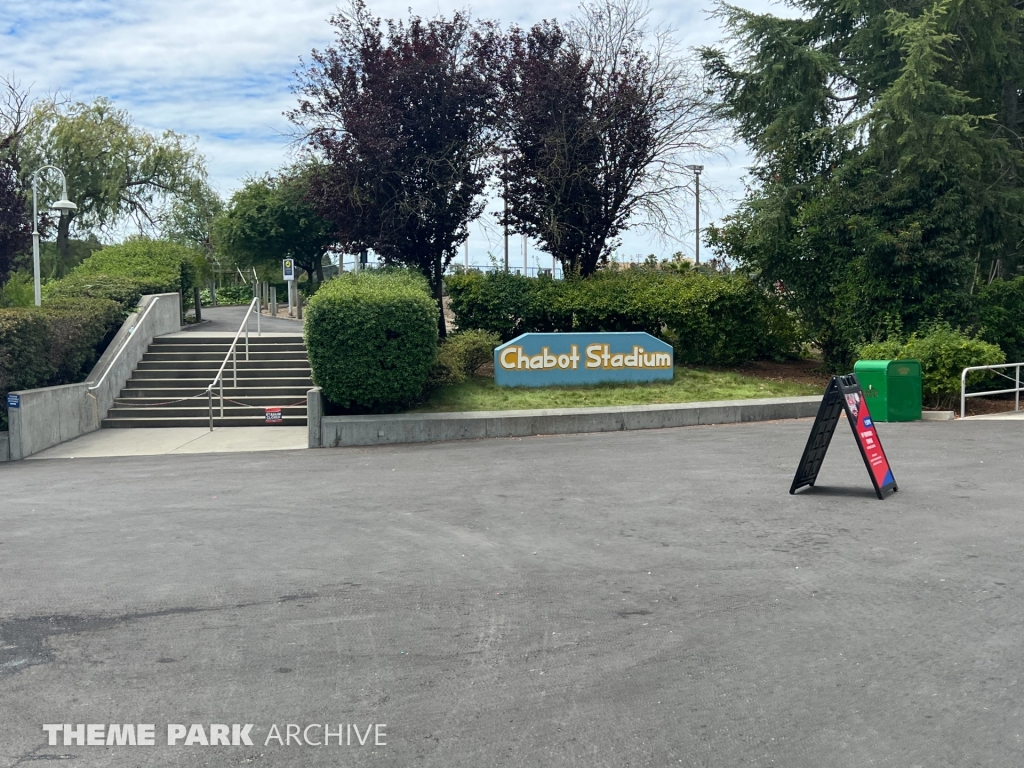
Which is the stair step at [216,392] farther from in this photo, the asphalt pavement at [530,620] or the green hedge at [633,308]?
the asphalt pavement at [530,620]

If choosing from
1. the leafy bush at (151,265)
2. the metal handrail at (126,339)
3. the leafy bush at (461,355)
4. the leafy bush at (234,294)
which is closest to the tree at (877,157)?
the leafy bush at (461,355)

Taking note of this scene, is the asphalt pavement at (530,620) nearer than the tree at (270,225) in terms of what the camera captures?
Yes

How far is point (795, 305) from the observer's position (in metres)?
20.7

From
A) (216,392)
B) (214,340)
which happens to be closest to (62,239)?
(214,340)

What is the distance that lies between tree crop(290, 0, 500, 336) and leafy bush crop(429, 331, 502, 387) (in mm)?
2968

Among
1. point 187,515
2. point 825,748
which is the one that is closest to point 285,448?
point 187,515

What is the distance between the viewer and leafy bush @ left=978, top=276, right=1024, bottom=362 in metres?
20.0

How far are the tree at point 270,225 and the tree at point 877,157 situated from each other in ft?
56.1

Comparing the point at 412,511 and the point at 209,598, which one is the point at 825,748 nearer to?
the point at 209,598

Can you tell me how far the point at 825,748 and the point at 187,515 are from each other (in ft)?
22.5

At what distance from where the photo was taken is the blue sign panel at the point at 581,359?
57.7 ft

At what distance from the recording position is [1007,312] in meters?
20.2

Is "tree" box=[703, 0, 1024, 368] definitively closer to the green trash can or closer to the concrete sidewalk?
the green trash can

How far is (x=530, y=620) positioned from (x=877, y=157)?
54.6 ft
